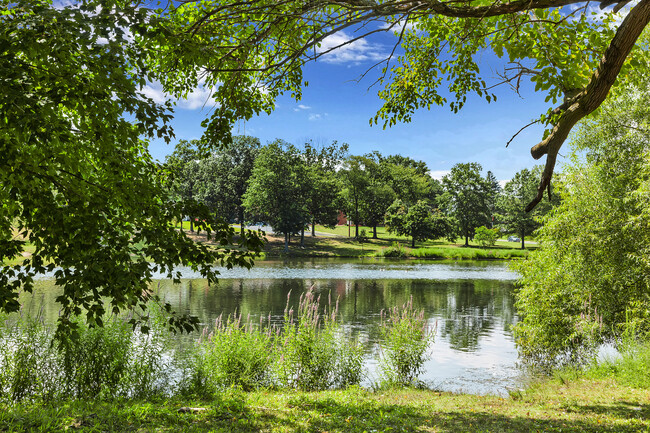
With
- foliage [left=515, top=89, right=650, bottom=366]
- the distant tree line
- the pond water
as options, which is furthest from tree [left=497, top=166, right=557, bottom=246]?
foliage [left=515, top=89, right=650, bottom=366]

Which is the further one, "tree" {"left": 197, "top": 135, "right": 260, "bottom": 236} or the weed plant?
"tree" {"left": 197, "top": 135, "right": 260, "bottom": 236}

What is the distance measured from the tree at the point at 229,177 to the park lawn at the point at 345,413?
5434cm

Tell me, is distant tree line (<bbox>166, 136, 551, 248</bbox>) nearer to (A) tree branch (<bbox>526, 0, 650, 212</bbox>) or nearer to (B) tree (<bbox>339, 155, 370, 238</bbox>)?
(B) tree (<bbox>339, 155, 370, 238</bbox>)

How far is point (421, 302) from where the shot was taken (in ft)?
76.9

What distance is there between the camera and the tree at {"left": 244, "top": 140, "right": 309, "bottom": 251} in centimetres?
5481

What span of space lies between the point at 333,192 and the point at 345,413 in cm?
5869

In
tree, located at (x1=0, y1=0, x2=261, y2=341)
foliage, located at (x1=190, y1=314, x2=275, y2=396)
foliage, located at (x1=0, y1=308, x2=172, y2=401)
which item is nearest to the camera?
tree, located at (x1=0, y1=0, x2=261, y2=341)

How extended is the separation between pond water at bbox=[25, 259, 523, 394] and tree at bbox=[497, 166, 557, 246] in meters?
26.2

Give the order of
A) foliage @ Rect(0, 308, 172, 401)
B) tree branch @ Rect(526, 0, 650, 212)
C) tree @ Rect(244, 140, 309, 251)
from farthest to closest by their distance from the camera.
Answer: tree @ Rect(244, 140, 309, 251) → foliage @ Rect(0, 308, 172, 401) → tree branch @ Rect(526, 0, 650, 212)

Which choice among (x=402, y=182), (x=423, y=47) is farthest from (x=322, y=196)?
(x=423, y=47)

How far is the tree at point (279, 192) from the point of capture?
5481 cm

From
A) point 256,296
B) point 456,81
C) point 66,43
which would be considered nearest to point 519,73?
point 456,81

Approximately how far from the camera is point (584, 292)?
12.9 metres

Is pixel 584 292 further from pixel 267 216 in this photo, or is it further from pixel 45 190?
pixel 267 216
